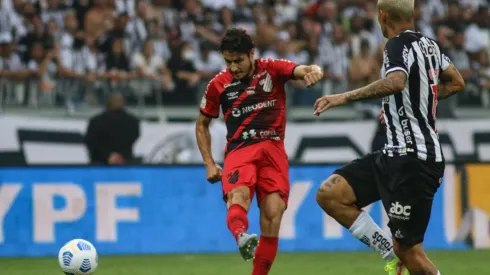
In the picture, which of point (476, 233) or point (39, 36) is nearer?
point (476, 233)

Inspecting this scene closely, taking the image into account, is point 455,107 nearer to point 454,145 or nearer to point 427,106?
point 454,145

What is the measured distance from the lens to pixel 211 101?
29.2ft

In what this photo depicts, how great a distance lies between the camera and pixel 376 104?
1666cm

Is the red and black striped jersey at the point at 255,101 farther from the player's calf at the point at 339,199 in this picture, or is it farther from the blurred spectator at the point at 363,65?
the blurred spectator at the point at 363,65

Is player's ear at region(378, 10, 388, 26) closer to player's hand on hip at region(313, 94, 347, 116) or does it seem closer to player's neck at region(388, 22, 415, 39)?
player's neck at region(388, 22, 415, 39)

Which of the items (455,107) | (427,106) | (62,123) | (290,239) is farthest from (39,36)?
(427,106)

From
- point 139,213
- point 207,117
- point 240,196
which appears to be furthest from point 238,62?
point 139,213

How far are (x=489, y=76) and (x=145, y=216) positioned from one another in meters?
7.08

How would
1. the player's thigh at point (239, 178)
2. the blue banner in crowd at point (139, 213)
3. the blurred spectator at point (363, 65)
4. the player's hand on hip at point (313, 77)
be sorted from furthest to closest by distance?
the blurred spectator at point (363, 65) < the blue banner in crowd at point (139, 213) < the player's thigh at point (239, 178) < the player's hand on hip at point (313, 77)

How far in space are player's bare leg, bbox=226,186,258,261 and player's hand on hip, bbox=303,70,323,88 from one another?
103 centimetres

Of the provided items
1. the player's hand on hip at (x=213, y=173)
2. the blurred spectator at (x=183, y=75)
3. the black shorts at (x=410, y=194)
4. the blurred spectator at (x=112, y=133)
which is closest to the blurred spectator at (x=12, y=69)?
the blurred spectator at (x=112, y=133)

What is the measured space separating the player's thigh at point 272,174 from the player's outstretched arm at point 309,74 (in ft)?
2.14

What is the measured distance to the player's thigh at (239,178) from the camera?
8328mm

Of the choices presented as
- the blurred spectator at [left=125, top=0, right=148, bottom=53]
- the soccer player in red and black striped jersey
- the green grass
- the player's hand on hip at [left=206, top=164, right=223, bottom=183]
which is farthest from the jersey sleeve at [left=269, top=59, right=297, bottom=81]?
the blurred spectator at [left=125, top=0, right=148, bottom=53]
